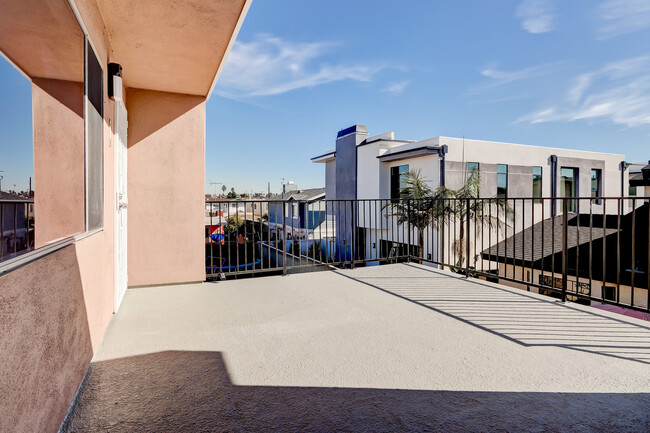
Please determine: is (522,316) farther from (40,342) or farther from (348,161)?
(348,161)

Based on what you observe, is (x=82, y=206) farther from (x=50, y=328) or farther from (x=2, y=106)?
(x=2, y=106)

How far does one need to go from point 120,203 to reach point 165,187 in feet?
2.68

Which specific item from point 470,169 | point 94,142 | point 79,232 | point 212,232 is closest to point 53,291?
point 79,232

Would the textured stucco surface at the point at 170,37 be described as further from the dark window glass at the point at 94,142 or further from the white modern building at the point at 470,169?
the white modern building at the point at 470,169

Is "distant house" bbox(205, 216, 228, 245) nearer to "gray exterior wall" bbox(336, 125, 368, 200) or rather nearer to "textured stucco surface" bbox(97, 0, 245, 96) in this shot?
"textured stucco surface" bbox(97, 0, 245, 96)

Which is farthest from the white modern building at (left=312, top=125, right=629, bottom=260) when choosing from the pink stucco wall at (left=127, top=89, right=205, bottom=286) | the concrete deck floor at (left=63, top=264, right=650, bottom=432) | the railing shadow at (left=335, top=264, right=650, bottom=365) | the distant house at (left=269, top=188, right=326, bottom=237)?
the concrete deck floor at (left=63, top=264, right=650, bottom=432)

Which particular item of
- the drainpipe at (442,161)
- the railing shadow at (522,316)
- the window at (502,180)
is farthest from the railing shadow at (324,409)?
the window at (502,180)

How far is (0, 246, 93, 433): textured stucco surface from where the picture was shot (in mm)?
926

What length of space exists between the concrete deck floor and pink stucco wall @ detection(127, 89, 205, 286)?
67 centimetres

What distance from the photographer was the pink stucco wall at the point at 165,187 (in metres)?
3.77

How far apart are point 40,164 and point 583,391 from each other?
8.63 ft

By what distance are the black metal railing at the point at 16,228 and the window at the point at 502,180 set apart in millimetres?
14858

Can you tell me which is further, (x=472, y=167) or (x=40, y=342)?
(x=472, y=167)

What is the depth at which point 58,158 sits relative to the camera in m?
1.51
